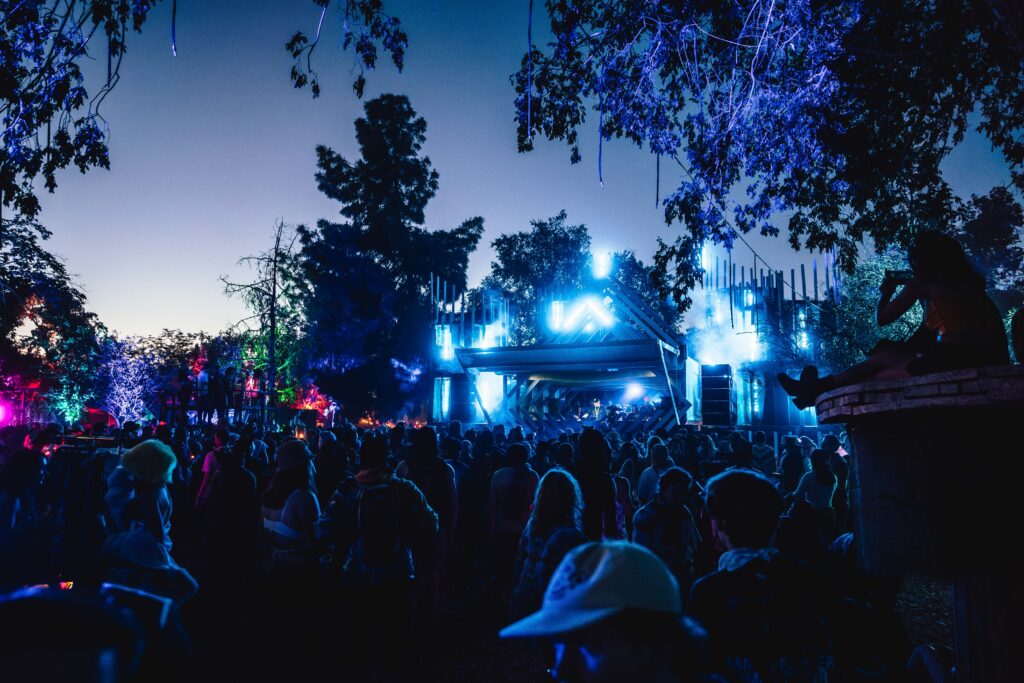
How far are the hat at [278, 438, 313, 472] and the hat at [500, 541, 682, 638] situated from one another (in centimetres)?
385

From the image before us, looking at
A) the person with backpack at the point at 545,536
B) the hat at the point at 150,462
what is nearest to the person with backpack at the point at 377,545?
the person with backpack at the point at 545,536

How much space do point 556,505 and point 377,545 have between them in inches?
54.0

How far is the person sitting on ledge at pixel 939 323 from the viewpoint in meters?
2.95

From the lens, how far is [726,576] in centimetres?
217

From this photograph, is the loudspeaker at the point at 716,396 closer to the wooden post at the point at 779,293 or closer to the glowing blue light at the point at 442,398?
the wooden post at the point at 779,293

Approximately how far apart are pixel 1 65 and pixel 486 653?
7774 millimetres

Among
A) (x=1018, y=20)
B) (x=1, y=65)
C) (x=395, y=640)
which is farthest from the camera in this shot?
(x=1, y=65)

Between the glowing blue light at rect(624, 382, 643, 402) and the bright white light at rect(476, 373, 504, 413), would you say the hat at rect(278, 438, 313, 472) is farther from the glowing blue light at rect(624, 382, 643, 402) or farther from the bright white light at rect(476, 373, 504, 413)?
the bright white light at rect(476, 373, 504, 413)

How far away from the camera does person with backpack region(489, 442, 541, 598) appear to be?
21.2 feet

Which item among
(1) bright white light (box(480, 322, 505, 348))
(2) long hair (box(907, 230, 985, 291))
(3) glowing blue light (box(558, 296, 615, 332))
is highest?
(1) bright white light (box(480, 322, 505, 348))

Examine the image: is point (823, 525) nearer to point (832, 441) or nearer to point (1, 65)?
point (832, 441)

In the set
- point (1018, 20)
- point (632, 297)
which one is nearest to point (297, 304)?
point (632, 297)

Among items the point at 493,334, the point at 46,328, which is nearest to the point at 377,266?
the point at 493,334

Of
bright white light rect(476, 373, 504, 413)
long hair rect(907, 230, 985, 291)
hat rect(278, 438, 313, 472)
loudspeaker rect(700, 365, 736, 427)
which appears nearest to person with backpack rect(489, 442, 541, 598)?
hat rect(278, 438, 313, 472)
